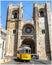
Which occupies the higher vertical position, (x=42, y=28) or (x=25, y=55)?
(x=42, y=28)

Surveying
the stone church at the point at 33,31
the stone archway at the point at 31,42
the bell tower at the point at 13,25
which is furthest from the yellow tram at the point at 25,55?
the stone archway at the point at 31,42

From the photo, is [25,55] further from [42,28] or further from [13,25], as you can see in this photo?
[13,25]

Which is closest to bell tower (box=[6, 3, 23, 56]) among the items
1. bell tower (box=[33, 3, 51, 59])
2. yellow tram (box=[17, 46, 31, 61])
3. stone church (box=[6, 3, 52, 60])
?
stone church (box=[6, 3, 52, 60])

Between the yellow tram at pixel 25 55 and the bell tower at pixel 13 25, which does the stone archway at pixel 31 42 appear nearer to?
the bell tower at pixel 13 25

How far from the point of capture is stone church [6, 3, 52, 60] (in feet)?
105

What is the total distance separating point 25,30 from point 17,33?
1926 millimetres

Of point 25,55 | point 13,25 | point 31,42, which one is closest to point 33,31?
point 31,42

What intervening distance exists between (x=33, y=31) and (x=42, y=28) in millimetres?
2110

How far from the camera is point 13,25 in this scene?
3425cm

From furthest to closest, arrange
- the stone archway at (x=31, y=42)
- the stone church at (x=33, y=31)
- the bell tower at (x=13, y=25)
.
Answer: the stone archway at (x=31, y=42)
the bell tower at (x=13, y=25)
the stone church at (x=33, y=31)

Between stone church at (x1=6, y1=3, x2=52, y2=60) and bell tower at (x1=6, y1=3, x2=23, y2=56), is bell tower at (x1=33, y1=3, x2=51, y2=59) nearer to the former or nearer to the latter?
stone church at (x1=6, y1=3, x2=52, y2=60)

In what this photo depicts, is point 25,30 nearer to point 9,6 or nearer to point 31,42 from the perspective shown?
point 31,42

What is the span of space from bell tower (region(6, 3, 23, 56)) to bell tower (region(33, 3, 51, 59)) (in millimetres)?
3814

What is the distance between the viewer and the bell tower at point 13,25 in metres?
32.7
